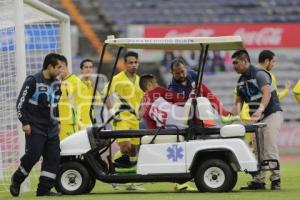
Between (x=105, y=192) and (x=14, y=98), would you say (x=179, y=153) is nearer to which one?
(x=105, y=192)

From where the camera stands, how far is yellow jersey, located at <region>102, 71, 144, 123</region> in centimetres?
1356

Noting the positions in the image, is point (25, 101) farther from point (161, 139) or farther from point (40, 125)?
point (161, 139)

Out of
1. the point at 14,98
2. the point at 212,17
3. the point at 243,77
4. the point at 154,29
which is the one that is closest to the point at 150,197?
the point at 243,77

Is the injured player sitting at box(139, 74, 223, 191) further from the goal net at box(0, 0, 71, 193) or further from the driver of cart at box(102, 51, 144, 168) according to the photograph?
the goal net at box(0, 0, 71, 193)

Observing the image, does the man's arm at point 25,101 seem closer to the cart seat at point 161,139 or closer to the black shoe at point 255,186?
the cart seat at point 161,139

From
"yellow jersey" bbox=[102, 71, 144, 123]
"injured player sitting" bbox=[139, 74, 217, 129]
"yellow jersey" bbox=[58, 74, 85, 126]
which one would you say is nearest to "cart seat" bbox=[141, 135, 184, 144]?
"injured player sitting" bbox=[139, 74, 217, 129]

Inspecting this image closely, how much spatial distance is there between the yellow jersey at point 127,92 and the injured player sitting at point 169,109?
0.73 meters

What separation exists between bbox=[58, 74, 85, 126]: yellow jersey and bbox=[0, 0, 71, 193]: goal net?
76 centimetres

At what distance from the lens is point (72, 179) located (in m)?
11.8

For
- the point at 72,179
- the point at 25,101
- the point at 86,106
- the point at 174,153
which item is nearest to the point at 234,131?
the point at 174,153

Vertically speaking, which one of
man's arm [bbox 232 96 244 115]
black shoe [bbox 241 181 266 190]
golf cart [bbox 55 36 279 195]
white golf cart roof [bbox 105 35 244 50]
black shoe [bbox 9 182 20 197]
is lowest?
black shoe [bbox 241 181 266 190]

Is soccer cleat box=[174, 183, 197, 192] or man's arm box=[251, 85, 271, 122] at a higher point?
man's arm box=[251, 85, 271, 122]

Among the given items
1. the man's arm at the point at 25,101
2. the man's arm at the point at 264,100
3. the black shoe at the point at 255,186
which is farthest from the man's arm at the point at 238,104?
the man's arm at the point at 25,101

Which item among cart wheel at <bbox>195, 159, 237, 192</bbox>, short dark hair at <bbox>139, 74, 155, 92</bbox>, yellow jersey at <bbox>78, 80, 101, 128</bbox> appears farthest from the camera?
yellow jersey at <bbox>78, 80, 101, 128</bbox>
